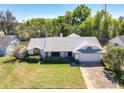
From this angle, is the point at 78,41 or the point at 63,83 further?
the point at 78,41

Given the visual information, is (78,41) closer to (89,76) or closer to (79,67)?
(79,67)

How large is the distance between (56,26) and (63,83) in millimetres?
29425

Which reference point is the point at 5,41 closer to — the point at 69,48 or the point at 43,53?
the point at 43,53

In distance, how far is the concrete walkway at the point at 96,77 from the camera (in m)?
17.1

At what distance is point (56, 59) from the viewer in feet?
86.9

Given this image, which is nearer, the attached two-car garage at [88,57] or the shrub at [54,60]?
the shrub at [54,60]

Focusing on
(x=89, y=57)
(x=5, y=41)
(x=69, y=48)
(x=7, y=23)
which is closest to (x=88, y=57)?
(x=89, y=57)

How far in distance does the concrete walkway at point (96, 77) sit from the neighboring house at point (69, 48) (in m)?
1.89

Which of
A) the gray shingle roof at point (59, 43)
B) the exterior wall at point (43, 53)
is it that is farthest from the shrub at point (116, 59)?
the exterior wall at point (43, 53)

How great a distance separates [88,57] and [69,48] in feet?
10.5

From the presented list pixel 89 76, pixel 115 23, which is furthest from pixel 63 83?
pixel 115 23

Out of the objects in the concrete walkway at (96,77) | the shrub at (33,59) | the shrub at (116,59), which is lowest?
the concrete walkway at (96,77)

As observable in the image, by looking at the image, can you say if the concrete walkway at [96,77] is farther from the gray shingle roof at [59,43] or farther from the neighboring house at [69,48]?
the gray shingle roof at [59,43]
